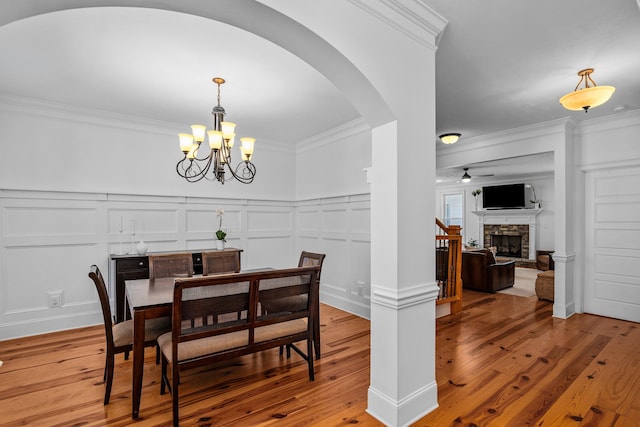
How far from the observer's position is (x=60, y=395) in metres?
2.33

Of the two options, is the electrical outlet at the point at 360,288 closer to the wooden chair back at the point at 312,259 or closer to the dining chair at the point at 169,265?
the wooden chair back at the point at 312,259

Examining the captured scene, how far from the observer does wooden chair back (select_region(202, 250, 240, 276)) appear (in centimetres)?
355

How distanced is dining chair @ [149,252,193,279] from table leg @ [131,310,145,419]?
1158mm

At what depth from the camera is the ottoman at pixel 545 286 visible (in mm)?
4969

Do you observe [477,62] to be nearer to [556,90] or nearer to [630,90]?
[556,90]

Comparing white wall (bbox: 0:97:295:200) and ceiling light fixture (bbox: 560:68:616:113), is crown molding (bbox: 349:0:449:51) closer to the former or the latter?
ceiling light fixture (bbox: 560:68:616:113)

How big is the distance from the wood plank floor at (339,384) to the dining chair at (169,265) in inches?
30.9

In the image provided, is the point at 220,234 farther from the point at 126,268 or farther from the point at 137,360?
the point at 137,360

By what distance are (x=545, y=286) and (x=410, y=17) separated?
4908 millimetres

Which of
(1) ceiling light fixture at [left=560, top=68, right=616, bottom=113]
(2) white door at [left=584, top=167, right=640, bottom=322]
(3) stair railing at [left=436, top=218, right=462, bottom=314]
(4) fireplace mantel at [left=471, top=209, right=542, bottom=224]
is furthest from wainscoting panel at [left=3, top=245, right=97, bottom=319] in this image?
(4) fireplace mantel at [left=471, top=209, right=542, bottom=224]

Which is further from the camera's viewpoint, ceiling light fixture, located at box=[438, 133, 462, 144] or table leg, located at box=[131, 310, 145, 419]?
ceiling light fixture, located at box=[438, 133, 462, 144]

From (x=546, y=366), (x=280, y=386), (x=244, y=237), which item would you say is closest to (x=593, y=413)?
(x=546, y=366)

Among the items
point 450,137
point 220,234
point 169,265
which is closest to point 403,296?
point 169,265

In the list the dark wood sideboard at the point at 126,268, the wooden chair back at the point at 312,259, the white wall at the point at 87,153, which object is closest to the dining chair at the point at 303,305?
the wooden chair back at the point at 312,259
